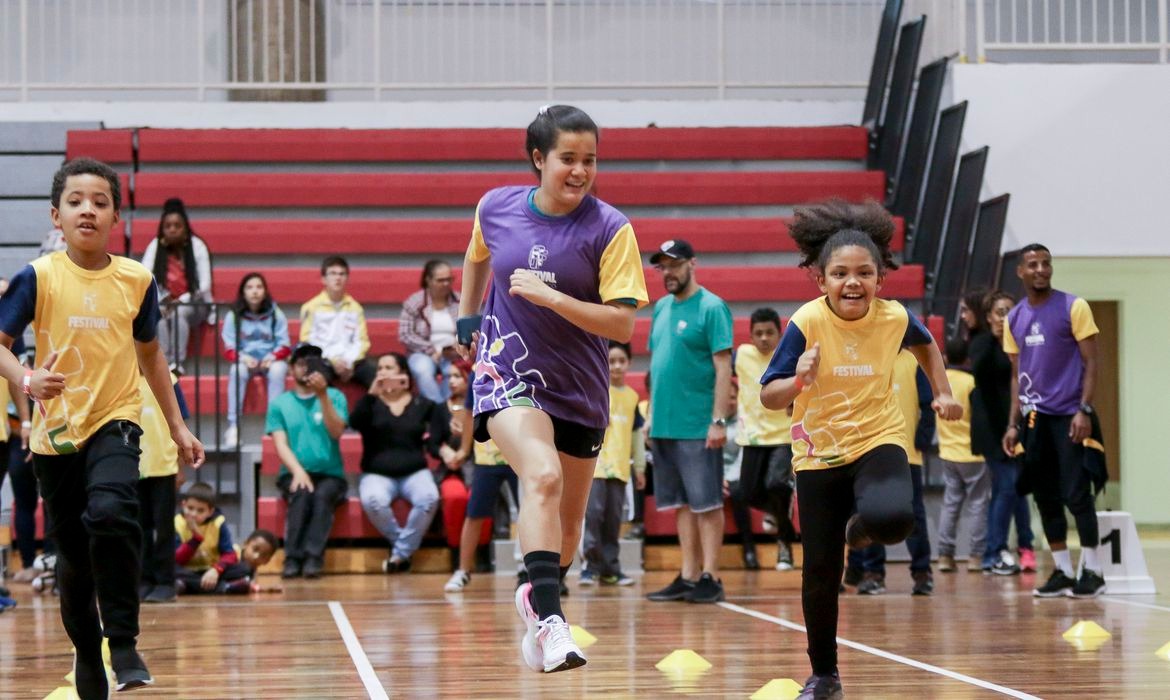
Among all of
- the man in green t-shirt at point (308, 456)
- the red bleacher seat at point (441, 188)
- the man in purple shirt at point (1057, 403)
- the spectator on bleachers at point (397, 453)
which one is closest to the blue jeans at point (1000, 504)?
the man in purple shirt at point (1057, 403)

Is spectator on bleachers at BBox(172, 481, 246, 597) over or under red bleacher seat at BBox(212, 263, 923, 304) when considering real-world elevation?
under

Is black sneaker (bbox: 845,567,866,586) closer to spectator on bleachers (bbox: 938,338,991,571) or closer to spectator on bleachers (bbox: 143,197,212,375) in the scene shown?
spectator on bleachers (bbox: 938,338,991,571)

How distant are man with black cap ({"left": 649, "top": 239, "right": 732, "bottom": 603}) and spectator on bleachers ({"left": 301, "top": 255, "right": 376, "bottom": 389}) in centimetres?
319

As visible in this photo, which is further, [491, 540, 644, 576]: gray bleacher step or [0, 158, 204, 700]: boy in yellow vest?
[491, 540, 644, 576]: gray bleacher step

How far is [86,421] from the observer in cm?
477

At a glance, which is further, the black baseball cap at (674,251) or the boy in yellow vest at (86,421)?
the black baseball cap at (674,251)

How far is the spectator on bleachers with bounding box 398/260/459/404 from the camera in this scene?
11.2 metres

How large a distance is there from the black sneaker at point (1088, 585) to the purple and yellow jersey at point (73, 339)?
5.70 m

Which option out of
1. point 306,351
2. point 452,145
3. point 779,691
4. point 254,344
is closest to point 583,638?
point 779,691

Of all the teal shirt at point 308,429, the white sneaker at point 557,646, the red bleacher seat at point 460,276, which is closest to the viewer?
the white sneaker at point 557,646

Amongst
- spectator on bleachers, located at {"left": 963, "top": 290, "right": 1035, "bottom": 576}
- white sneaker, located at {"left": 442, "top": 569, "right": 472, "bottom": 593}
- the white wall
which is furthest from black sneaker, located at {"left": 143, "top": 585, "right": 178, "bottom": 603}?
the white wall

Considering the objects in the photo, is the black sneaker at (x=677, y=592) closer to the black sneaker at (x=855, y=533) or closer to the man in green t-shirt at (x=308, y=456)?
the man in green t-shirt at (x=308, y=456)

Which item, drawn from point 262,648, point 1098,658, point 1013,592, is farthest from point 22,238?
point 1098,658

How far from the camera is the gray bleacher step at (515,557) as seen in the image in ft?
35.0
